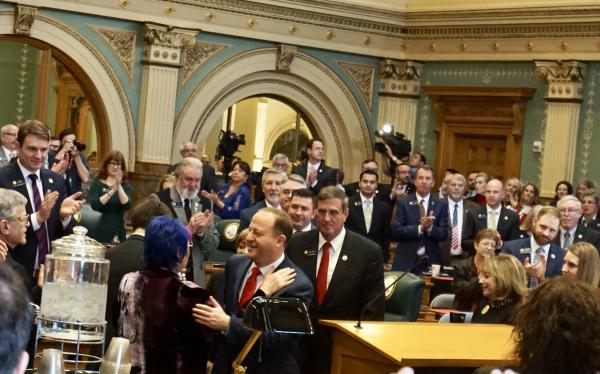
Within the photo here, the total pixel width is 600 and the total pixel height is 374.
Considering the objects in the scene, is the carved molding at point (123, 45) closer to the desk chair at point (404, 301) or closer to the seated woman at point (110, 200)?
the seated woman at point (110, 200)

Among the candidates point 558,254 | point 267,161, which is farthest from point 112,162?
point 267,161

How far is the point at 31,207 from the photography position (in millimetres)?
6098

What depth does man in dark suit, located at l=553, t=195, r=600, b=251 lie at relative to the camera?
870 cm

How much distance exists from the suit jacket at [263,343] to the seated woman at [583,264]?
2.16m

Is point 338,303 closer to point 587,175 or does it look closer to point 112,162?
point 112,162

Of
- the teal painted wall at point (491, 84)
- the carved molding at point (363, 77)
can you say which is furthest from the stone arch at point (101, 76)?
the teal painted wall at point (491, 84)

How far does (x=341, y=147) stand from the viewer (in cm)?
1497

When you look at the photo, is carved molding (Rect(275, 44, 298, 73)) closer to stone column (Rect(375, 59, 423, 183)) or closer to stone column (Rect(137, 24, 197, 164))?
stone column (Rect(137, 24, 197, 164))

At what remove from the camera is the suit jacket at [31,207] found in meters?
5.92

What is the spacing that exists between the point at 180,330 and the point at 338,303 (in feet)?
4.42

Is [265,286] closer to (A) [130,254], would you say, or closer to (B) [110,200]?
(A) [130,254]

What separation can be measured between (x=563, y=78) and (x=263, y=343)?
9846 millimetres

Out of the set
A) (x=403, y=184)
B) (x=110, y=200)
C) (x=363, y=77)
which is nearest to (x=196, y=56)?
(x=363, y=77)

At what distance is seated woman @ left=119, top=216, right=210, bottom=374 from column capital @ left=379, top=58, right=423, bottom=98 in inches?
436
